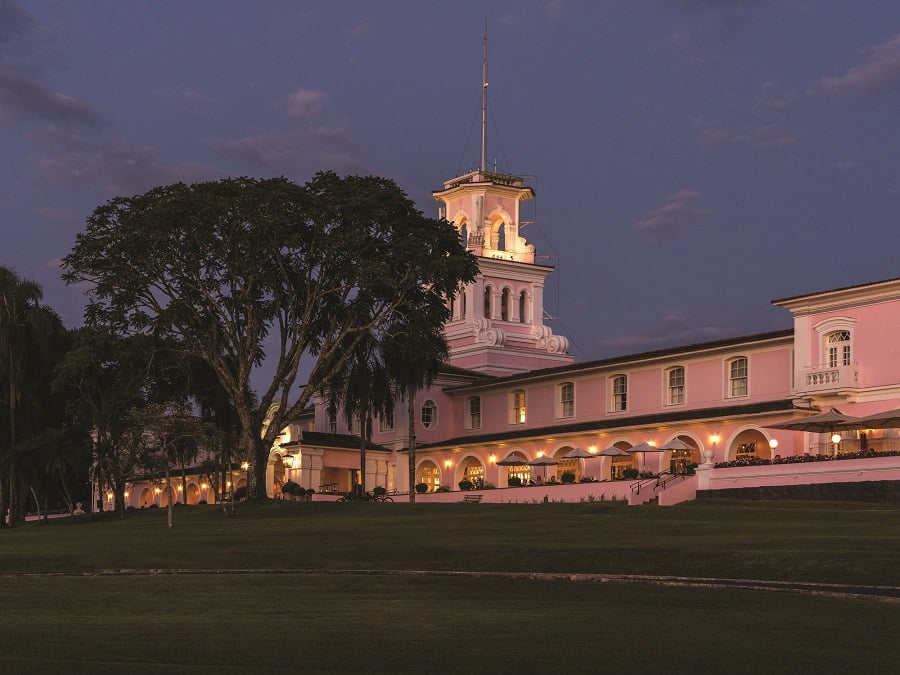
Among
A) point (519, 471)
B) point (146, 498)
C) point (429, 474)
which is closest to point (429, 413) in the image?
point (429, 474)

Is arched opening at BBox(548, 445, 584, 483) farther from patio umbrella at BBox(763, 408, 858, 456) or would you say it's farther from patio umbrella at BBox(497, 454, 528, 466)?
patio umbrella at BBox(763, 408, 858, 456)

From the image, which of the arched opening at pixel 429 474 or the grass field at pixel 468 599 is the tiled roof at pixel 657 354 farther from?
the grass field at pixel 468 599

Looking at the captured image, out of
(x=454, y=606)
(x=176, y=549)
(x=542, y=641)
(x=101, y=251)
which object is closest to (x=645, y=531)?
(x=176, y=549)

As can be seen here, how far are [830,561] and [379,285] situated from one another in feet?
114

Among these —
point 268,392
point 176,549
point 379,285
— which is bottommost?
point 176,549

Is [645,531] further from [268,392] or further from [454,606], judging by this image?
[268,392]

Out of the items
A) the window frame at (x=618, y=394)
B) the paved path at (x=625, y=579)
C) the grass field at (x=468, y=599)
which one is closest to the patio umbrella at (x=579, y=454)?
the window frame at (x=618, y=394)

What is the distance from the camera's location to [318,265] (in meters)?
60.7

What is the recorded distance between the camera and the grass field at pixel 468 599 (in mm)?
16109

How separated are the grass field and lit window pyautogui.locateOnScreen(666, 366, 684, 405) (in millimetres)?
21079

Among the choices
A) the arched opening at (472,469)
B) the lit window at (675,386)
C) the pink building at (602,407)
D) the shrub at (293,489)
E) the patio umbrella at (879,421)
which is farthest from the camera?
the arched opening at (472,469)

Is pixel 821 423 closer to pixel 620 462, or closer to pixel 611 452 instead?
pixel 611 452

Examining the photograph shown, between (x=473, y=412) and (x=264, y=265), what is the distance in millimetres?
26031

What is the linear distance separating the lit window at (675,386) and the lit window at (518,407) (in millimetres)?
11132
